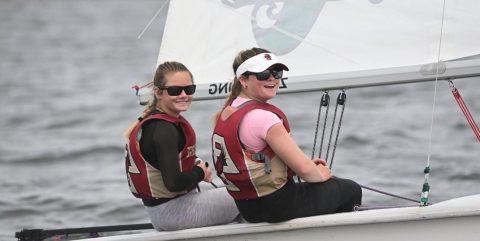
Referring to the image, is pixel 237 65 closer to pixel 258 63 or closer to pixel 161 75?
pixel 258 63

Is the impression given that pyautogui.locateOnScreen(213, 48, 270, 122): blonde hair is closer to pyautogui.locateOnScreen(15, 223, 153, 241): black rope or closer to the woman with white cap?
the woman with white cap

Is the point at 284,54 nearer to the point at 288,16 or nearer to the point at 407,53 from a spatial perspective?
the point at 288,16

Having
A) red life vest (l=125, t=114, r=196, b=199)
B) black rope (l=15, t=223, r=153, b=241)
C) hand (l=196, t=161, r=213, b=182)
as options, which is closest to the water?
black rope (l=15, t=223, r=153, b=241)

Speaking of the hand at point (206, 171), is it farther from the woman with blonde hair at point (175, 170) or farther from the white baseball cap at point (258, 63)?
the white baseball cap at point (258, 63)

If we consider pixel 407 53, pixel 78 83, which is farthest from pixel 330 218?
pixel 78 83

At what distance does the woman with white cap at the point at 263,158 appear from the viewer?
15.9 feet

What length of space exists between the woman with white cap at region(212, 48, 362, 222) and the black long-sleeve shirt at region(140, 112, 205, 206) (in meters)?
0.14

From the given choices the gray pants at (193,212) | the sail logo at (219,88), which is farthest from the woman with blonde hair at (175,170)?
the sail logo at (219,88)

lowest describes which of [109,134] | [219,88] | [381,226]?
[381,226]

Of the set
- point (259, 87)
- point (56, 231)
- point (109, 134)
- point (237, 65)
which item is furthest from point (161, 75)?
point (109, 134)

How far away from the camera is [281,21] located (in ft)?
19.2

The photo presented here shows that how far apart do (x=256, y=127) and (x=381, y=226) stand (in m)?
0.59

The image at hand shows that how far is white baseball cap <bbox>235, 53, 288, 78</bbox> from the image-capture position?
16.1 ft

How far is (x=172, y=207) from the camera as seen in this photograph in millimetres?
5117
